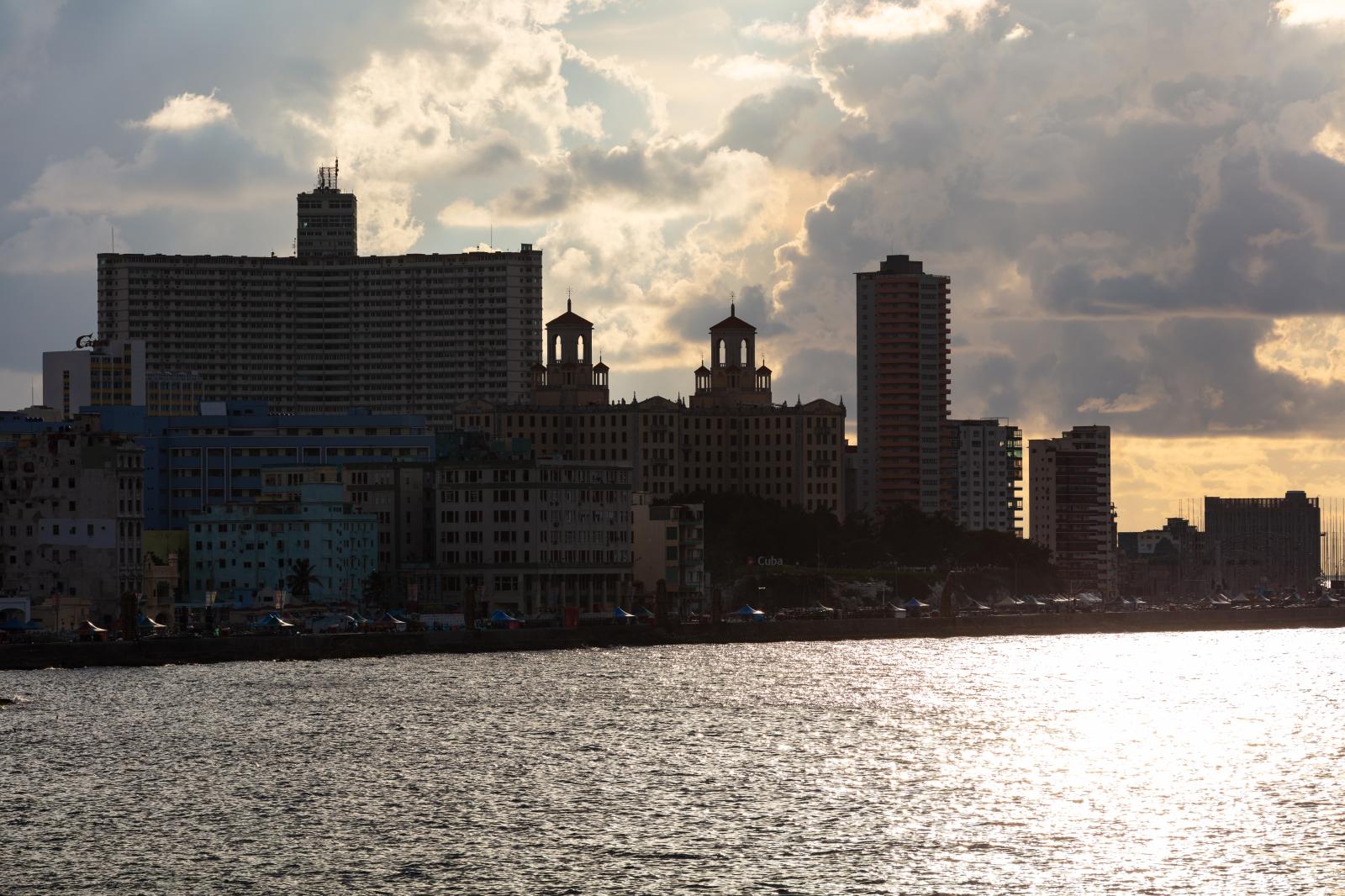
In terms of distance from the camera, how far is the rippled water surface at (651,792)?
313 ft

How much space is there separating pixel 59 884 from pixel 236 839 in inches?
515

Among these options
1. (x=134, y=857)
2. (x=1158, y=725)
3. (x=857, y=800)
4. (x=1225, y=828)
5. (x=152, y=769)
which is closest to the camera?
(x=134, y=857)

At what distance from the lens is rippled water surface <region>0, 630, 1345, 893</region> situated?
313 ft

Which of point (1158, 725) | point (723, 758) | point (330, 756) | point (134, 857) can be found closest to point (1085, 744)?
point (1158, 725)

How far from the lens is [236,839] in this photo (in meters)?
104

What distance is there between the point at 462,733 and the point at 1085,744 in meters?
41.2

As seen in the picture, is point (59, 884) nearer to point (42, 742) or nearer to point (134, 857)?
point (134, 857)

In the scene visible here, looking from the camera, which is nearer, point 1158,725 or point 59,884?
point 59,884

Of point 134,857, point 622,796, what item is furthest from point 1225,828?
point 134,857

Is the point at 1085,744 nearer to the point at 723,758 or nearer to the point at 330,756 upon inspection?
the point at 723,758

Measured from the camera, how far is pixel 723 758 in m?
137

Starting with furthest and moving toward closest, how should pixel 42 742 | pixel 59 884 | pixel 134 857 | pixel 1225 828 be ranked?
pixel 42 742 → pixel 1225 828 → pixel 134 857 → pixel 59 884

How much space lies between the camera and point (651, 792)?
121250 millimetres

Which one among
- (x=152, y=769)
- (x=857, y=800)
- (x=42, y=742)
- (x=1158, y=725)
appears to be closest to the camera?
(x=857, y=800)
